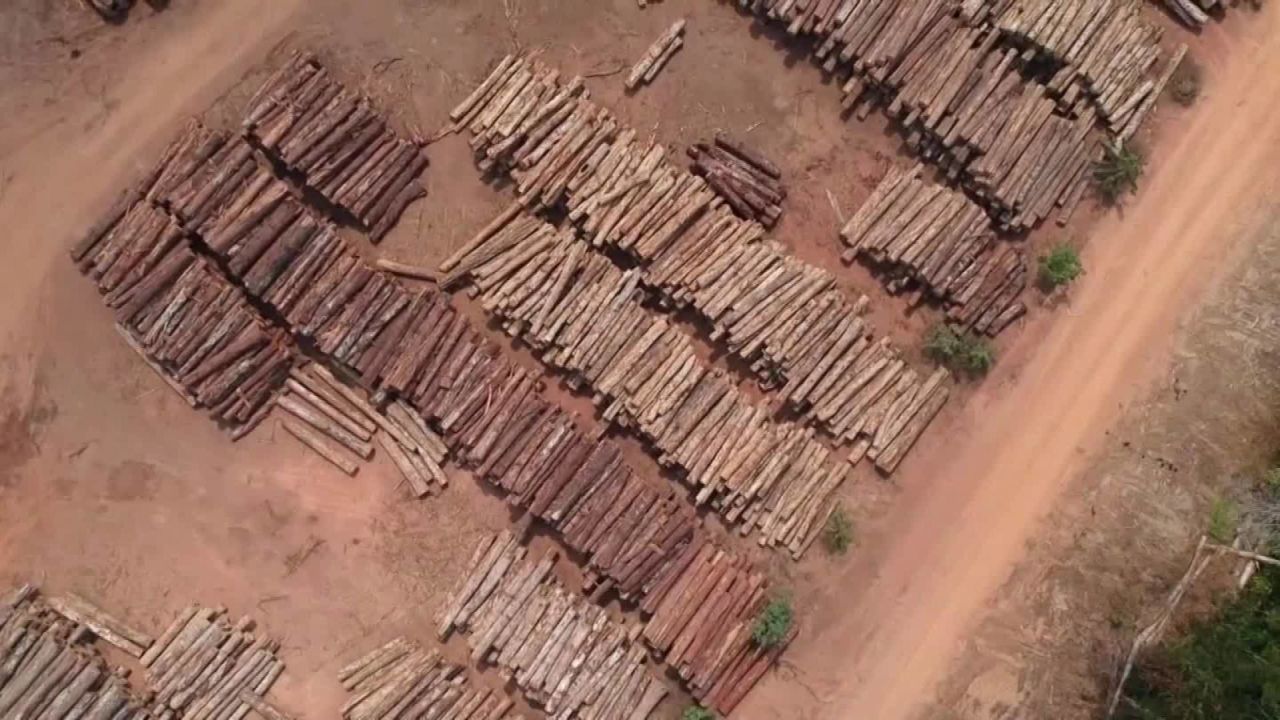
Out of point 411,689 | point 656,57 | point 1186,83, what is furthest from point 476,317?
point 1186,83

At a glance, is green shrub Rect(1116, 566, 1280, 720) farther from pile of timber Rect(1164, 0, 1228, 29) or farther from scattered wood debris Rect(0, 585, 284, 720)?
scattered wood debris Rect(0, 585, 284, 720)

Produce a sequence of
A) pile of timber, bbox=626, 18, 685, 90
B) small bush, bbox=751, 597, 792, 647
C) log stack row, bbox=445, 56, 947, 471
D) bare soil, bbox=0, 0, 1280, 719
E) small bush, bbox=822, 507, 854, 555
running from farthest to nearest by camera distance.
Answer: pile of timber, bbox=626, 18, 685, 90 < small bush, bbox=822, 507, 854, 555 < bare soil, bbox=0, 0, 1280, 719 < small bush, bbox=751, 597, 792, 647 < log stack row, bbox=445, 56, 947, 471

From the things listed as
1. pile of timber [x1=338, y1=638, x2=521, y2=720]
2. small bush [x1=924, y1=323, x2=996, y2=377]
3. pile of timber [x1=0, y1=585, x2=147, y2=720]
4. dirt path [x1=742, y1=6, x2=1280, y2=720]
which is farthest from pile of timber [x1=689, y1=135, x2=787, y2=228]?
pile of timber [x1=0, y1=585, x2=147, y2=720]

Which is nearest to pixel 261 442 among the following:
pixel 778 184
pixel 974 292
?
pixel 778 184

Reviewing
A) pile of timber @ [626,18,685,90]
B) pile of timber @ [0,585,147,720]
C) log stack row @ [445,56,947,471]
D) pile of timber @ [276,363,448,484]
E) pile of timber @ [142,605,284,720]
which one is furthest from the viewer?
pile of timber @ [626,18,685,90]

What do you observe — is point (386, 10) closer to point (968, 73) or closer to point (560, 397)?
point (560, 397)

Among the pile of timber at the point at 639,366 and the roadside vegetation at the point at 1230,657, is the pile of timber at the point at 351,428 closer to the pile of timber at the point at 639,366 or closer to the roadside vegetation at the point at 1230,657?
the pile of timber at the point at 639,366

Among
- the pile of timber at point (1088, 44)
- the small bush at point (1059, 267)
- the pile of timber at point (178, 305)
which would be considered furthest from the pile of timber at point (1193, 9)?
the pile of timber at point (178, 305)
